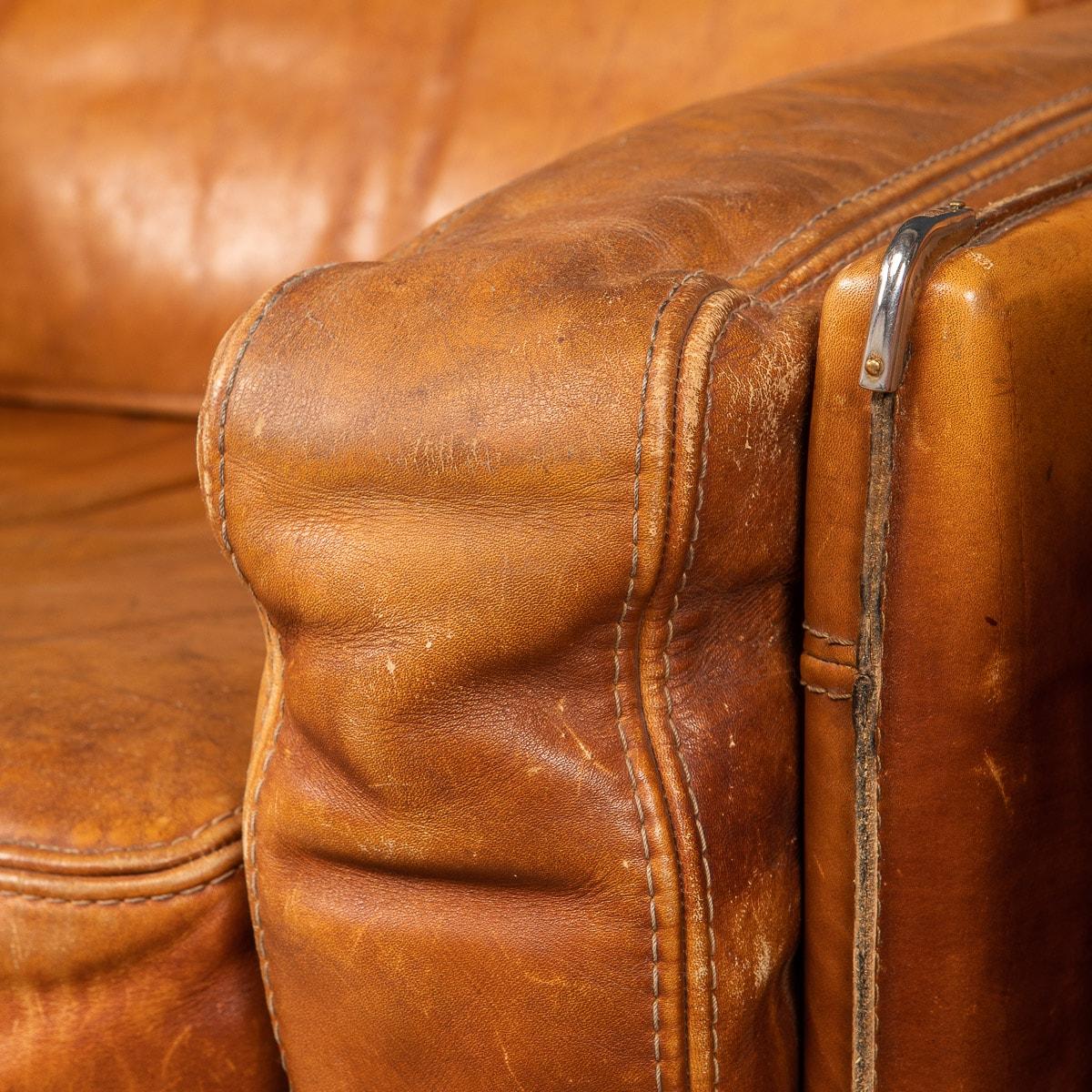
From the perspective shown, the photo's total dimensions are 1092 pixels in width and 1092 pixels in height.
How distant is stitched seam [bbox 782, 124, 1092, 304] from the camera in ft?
1.84

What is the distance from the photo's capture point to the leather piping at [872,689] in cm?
49

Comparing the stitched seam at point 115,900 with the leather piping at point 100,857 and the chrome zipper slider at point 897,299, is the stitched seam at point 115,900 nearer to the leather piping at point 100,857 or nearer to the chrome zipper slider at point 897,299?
the leather piping at point 100,857

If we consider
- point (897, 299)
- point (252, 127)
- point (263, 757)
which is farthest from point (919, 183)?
point (252, 127)

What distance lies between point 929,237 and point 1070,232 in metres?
0.08

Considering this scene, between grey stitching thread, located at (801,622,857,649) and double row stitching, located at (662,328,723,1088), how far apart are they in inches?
2.3

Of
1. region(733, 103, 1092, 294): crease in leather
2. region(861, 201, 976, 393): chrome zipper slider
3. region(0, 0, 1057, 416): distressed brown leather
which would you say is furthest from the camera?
region(0, 0, 1057, 416): distressed brown leather

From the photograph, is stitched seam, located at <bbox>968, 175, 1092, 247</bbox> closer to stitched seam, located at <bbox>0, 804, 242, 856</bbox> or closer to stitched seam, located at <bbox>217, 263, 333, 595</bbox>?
stitched seam, located at <bbox>217, 263, 333, 595</bbox>

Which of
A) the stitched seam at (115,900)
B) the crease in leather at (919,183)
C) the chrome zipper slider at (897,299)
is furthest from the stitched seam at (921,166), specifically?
the stitched seam at (115,900)

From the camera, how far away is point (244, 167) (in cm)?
122

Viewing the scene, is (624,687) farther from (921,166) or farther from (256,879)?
(921,166)

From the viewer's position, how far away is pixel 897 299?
465 mm

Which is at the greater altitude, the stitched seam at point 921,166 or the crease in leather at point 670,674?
the stitched seam at point 921,166

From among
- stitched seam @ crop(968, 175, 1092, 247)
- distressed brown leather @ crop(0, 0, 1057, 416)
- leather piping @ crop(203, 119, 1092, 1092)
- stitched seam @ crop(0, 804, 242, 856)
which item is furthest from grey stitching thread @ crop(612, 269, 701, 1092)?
distressed brown leather @ crop(0, 0, 1057, 416)

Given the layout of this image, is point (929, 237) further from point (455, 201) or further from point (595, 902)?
point (455, 201)
